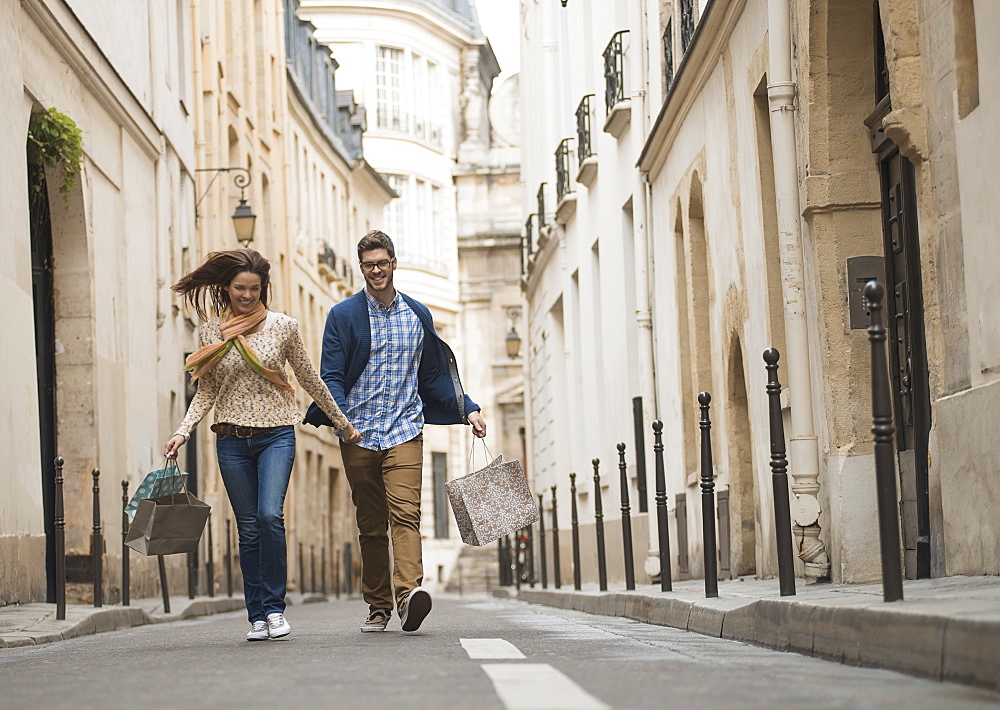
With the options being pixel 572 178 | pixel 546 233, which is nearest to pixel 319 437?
A: pixel 546 233

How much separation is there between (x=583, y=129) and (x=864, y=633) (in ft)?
59.3

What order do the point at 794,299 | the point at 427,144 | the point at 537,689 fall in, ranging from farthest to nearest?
the point at 427,144 < the point at 794,299 < the point at 537,689

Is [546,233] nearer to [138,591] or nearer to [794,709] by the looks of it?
[138,591]

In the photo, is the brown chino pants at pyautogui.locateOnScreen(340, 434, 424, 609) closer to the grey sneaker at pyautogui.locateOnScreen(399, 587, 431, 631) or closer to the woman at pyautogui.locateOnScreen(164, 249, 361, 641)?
the grey sneaker at pyautogui.locateOnScreen(399, 587, 431, 631)

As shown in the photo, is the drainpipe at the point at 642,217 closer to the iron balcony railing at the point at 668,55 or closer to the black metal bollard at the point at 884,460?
the iron balcony railing at the point at 668,55

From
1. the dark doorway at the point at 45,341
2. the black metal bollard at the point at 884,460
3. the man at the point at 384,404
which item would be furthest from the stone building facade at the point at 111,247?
the black metal bollard at the point at 884,460

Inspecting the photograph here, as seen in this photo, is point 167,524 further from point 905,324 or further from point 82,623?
point 905,324

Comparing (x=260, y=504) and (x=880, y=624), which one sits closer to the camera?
(x=880, y=624)

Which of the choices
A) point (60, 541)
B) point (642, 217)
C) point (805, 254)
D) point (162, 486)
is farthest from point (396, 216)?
point (162, 486)

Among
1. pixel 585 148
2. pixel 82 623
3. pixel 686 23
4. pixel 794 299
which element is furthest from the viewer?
pixel 585 148

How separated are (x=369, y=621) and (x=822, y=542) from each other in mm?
2675

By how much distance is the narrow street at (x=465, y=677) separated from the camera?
15.3 feet

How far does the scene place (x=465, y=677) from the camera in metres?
5.44

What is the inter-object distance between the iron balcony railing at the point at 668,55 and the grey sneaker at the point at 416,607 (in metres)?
8.53
